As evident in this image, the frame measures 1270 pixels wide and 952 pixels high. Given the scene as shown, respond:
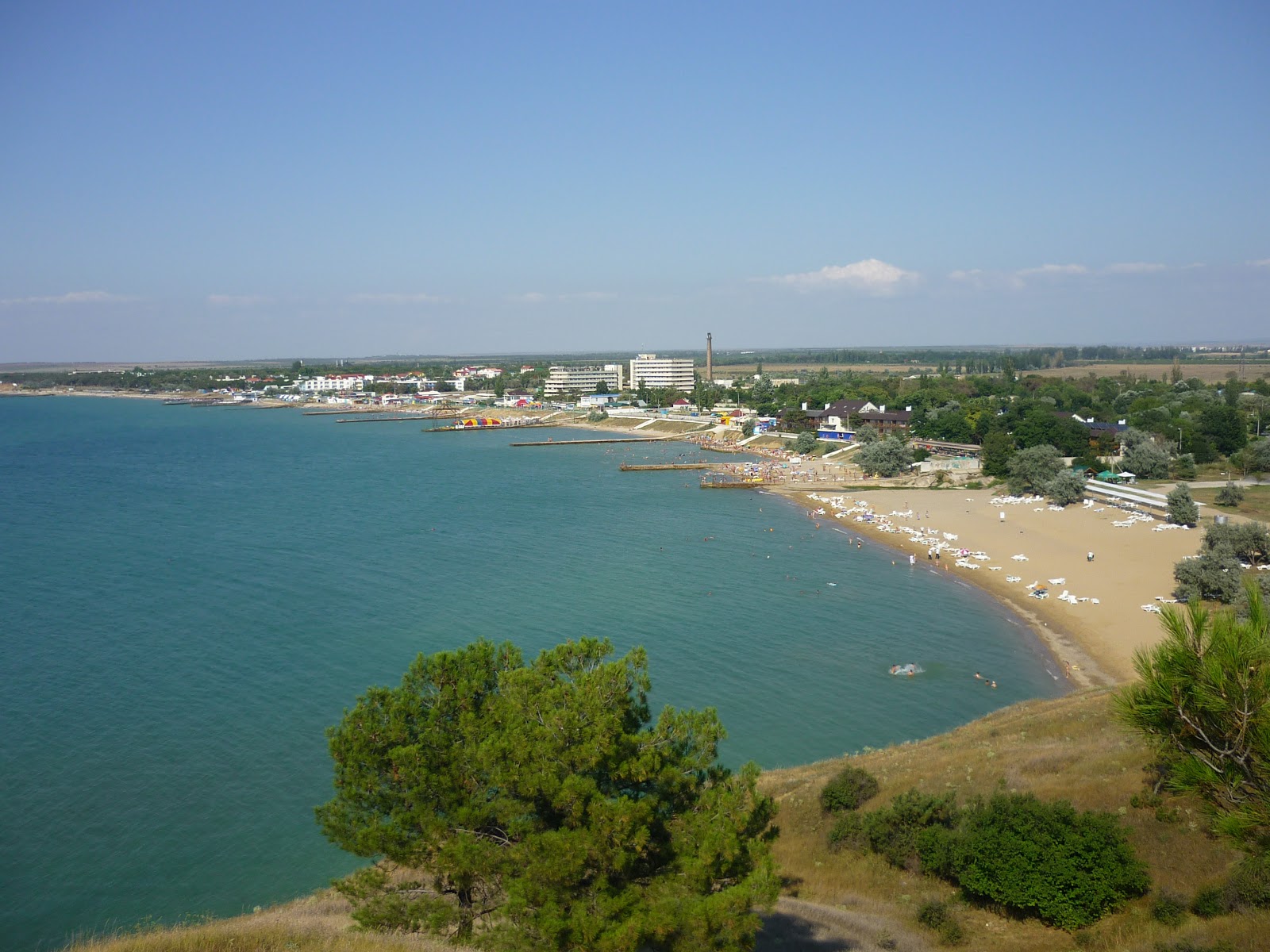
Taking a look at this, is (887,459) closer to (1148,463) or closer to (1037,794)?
(1148,463)

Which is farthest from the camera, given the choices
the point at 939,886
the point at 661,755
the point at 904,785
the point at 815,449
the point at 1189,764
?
the point at 815,449

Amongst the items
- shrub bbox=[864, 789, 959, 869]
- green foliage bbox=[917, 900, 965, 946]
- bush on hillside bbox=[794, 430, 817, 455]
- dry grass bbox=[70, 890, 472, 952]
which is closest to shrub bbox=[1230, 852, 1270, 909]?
green foliage bbox=[917, 900, 965, 946]

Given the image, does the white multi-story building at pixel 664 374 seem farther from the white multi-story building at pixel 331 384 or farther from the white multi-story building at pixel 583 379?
the white multi-story building at pixel 331 384

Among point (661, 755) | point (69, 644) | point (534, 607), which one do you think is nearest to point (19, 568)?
point (69, 644)

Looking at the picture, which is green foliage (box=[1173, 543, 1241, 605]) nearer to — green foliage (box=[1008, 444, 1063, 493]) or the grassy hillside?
the grassy hillside

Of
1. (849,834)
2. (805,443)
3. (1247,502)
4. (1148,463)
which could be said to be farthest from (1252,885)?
(805,443)

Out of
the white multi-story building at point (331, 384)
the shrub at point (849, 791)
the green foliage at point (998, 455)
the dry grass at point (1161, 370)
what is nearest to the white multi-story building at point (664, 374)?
the dry grass at point (1161, 370)

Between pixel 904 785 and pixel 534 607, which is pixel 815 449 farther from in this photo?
pixel 904 785
